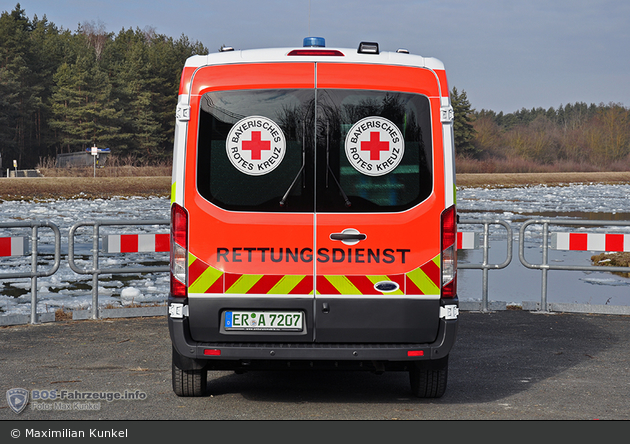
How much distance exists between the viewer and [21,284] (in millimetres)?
13422

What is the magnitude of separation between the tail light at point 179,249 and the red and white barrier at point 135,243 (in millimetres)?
4055

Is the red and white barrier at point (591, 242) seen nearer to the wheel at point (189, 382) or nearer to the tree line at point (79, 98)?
the wheel at point (189, 382)

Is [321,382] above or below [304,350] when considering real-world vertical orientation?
below

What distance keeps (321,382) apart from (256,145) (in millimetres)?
2327

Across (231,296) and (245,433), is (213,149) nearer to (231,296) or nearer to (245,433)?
(231,296)

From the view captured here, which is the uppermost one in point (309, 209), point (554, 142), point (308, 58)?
point (554, 142)

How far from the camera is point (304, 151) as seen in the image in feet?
16.3

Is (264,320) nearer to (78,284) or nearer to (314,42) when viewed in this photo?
(314,42)

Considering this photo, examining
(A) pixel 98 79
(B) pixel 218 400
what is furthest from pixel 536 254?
(A) pixel 98 79

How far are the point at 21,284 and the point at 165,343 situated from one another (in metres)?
6.75

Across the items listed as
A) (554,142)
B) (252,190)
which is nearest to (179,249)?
(252,190)

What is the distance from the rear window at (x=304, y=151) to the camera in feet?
16.3

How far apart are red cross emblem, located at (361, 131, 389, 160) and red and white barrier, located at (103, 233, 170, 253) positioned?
182 inches

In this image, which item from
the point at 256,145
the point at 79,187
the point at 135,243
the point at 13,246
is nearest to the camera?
the point at 256,145
